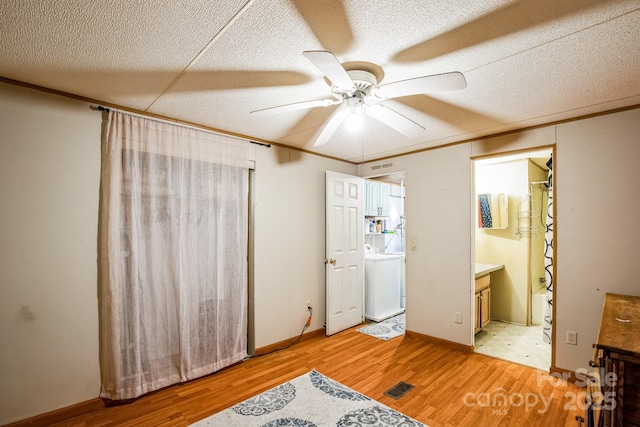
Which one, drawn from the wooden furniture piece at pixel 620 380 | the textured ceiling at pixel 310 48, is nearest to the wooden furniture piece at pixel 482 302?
the textured ceiling at pixel 310 48

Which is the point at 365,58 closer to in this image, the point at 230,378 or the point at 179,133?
the point at 179,133

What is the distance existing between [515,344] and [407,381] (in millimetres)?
1724

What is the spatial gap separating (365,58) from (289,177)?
2052 mm

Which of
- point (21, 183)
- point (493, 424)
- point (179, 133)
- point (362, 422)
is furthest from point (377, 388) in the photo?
point (21, 183)

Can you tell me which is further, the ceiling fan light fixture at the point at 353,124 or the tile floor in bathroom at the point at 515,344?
the tile floor in bathroom at the point at 515,344

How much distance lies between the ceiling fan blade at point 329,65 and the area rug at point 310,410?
2.23 meters

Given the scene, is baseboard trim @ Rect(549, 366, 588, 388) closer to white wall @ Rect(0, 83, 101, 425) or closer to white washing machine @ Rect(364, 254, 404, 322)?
white washing machine @ Rect(364, 254, 404, 322)

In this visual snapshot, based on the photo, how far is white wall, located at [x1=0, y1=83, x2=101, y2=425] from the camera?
77.4 inches

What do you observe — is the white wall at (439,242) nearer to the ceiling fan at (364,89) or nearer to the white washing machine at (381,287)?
the white washing machine at (381,287)

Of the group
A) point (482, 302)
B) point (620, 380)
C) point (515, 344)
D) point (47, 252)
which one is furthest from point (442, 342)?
point (47, 252)

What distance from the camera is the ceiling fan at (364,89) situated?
139 cm

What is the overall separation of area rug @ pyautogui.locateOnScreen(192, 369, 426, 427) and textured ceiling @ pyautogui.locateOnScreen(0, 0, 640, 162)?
93.0 inches

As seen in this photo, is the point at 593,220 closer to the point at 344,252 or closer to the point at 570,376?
the point at 570,376

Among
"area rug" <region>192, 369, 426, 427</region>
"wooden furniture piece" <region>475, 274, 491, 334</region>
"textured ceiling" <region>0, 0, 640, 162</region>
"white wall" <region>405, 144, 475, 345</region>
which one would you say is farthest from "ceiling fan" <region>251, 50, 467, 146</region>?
"wooden furniture piece" <region>475, 274, 491, 334</region>
